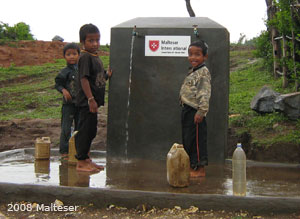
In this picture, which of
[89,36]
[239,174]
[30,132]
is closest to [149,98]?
[89,36]

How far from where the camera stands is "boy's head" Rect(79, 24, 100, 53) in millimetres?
4934

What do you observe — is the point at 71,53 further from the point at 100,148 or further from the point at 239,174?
the point at 239,174

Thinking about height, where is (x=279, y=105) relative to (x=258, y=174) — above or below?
above

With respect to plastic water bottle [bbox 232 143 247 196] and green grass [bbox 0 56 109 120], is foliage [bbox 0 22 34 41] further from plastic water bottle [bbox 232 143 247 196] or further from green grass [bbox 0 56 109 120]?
plastic water bottle [bbox 232 143 247 196]

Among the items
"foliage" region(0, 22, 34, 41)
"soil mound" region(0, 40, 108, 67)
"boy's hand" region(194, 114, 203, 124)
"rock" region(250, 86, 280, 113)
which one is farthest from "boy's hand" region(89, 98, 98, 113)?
"foliage" region(0, 22, 34, 41)

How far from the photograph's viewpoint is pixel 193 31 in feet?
19.3

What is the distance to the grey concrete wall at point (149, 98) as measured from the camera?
5930mm

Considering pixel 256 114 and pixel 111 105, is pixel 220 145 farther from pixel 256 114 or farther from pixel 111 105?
pixel 256 114

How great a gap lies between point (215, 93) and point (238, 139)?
1770 millimetres

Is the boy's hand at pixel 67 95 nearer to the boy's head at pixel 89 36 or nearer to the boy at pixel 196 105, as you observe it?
the boy's head at pixel 89 36

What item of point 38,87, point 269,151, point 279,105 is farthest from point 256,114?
point 38,87

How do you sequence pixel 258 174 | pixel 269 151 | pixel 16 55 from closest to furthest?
pixel 258 174 → pixel 269 151 → pixel 16 55

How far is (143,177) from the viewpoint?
482cm

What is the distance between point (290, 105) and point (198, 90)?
10.6 feet
